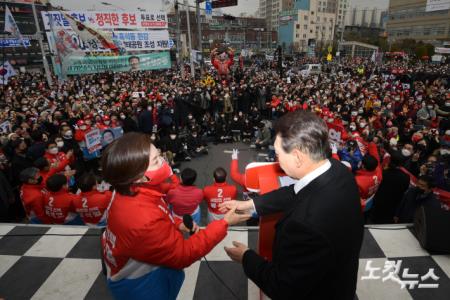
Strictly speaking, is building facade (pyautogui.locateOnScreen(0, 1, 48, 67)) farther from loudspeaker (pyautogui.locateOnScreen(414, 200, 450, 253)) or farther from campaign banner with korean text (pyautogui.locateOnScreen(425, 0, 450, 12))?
campaign banner with korean text (pyautogui.locateOnScreen(425, 0, 450, 12))

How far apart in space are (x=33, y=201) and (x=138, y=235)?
3036 millimetres

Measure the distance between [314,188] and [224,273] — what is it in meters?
1.41

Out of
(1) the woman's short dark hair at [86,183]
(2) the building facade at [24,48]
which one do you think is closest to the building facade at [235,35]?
(2) the building facade at [24,48]

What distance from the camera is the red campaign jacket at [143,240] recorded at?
121cm

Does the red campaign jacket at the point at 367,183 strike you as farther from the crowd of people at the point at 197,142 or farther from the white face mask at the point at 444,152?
the white face mask at the point at 444,152

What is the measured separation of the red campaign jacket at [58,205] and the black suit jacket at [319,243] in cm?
300

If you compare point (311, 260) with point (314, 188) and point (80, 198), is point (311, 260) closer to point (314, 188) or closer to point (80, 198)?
point (314, 188)

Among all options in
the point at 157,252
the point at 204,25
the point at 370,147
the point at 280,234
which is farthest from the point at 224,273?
the point at 204,25

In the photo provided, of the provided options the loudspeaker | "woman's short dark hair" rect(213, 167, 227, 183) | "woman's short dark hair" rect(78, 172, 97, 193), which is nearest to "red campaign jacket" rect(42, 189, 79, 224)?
"woman's short dark hair" rect(78, 172, 97, 193)

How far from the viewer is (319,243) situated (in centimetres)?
98

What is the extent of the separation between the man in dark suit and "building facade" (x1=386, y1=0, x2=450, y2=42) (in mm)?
56220

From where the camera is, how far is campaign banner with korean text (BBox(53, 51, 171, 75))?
48.1ft

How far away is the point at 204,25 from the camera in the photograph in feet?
207

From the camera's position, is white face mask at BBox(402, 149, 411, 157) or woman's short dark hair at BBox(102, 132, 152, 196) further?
white face mask at BBox(402, 149, 411, 157)
